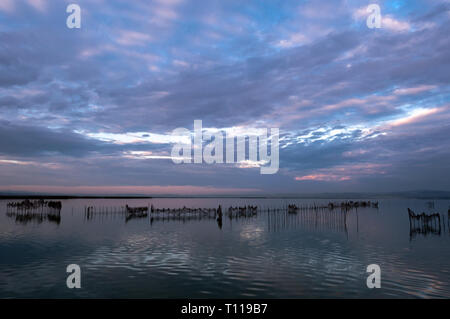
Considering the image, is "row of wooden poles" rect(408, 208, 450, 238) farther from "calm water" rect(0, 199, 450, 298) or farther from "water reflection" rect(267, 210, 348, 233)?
"water reflection" rect(267, 210, 348, 233)

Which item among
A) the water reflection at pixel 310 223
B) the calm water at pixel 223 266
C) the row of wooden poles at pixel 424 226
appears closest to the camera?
the calm water at pixel 223 266

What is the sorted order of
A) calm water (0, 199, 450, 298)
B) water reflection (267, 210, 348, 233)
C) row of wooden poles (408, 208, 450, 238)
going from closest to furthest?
1. calm water (0, 199, 450, 298)
2. row of wooden poles (408, 208, 450, 238)
3. water reflection (267, 210, 348, 233)

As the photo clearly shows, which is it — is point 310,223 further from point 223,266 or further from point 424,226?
point 223,266

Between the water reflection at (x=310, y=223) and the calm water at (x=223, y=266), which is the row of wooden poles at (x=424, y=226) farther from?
the water reflection at (x=310, y=223)

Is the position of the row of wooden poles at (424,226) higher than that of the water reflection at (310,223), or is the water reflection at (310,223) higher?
the row of wooden poles at (424,226)

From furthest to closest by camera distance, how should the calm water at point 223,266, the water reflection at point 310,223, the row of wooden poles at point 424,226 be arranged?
the water reflection at point 310,223 < the row of wooden poles at point 424,226 < the calm water at point 223,266

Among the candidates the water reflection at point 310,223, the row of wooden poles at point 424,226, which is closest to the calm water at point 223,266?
the row of wooden poles at point 424,226

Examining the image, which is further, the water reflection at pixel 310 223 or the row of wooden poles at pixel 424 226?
the water reflection at pixel 310 223

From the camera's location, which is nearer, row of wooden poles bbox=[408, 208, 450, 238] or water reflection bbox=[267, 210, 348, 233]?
row of wooden poles bbox=[408, 208, 450, 238]

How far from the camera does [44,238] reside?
101 ft

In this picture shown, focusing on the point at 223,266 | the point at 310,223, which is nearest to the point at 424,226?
the point at 310,223

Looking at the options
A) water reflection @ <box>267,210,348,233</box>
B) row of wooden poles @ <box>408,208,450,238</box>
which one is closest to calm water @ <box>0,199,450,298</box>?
row of wooden poles @ <box>408,208,450,238</box>

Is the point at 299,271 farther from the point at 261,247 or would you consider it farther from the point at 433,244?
the point at 433,244
